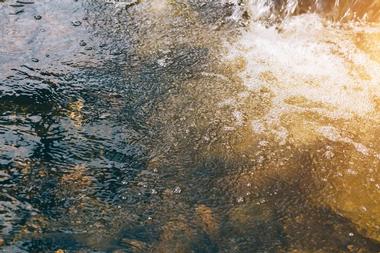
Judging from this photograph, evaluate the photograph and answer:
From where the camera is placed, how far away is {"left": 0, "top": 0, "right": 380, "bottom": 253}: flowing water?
6.89ft

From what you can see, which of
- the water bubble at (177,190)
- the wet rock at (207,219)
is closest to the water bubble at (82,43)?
the water bubble at (177,190)

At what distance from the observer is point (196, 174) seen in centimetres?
241

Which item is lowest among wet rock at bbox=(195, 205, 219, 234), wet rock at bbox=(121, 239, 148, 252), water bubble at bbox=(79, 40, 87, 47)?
wet rock at bbox=(121, 239, 148, 252)

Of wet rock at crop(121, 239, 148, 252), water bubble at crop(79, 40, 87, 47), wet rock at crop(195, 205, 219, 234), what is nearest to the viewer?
wet rock at crop(121, 239, 148, 252)

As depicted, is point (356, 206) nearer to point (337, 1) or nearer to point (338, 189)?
point (338, 189)

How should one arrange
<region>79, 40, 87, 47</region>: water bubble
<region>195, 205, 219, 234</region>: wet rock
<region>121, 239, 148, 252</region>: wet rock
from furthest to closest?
<region>79, 40, 87, 47</region>: water bubble, <region>195, 205, 219, 234</region>: wet rock, <region>121, 239, 148, 252</region>: wet rock

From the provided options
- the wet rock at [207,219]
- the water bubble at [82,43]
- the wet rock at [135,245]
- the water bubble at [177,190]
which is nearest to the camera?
the wet rock at [135,245]

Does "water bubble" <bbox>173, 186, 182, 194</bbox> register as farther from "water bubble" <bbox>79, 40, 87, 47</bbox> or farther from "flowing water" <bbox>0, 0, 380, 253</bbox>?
"water bubble" <bbox>79, 40, 87, 47</bbox>

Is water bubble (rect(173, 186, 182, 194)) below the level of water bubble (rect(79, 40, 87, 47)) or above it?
below

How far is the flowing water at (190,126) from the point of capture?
82.7 inches

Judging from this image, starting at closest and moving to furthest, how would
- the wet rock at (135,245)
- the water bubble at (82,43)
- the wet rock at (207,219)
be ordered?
1. the wet rock at (135,245)
2. the wet rock at (207,219)
3. the water bubble at (82,43)

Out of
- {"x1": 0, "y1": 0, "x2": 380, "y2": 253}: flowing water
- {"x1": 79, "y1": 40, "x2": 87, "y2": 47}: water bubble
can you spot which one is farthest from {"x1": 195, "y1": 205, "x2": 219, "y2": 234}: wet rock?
{"x1": 79, "y1": 40, "x2": 87, "y2": 47}: water bubble

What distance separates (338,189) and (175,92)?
1.33 meters

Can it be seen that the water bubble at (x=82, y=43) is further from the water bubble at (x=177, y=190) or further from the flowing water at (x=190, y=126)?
the water bubble at (x=177, y=190)
